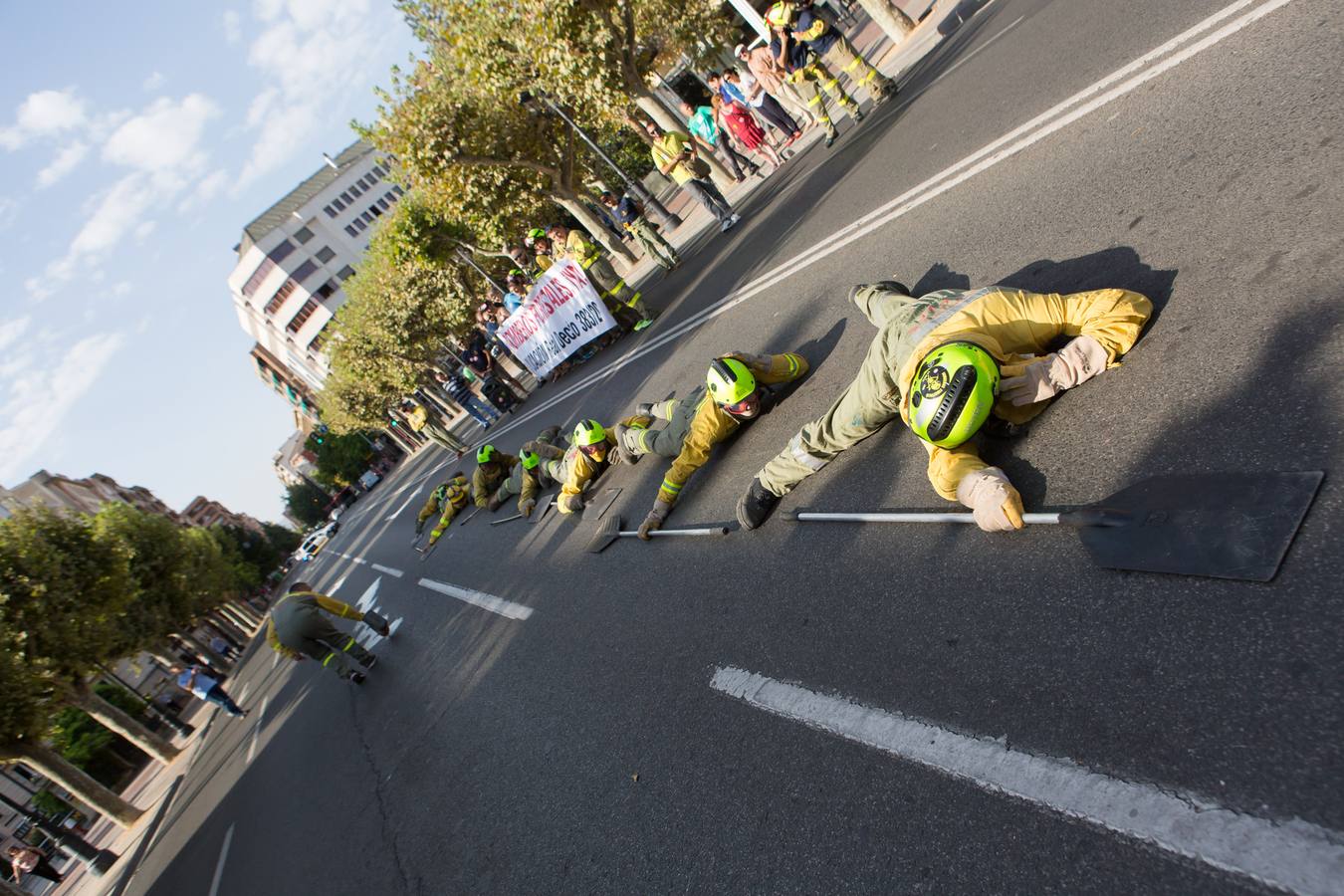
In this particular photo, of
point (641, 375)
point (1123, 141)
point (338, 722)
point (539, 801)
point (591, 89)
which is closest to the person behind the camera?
point (539, 801)

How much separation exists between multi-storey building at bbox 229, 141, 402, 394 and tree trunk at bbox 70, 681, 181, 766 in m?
47.9

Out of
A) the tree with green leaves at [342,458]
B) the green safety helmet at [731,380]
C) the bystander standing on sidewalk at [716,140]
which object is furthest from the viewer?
the tree with green leaves at [342,458]

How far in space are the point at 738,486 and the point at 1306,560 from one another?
12.0 ft

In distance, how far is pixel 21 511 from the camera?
13602 millimetres

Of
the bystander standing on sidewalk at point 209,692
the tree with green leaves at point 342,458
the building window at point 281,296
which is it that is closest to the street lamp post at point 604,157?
the bystander standing on sidewalk at point 209,692

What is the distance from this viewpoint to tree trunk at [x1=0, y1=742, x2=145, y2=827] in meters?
11.8

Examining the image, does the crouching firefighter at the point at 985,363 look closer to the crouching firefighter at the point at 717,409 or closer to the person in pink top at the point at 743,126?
the crouching firefighter at the point at 717,409

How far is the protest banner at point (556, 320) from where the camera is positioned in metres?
12.7

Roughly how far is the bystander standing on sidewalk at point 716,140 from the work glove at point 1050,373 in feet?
44.1

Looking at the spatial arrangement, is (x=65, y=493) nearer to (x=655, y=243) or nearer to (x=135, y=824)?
(x=135, y=824)

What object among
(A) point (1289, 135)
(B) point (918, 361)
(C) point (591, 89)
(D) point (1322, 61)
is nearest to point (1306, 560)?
(B) point (918, 361)

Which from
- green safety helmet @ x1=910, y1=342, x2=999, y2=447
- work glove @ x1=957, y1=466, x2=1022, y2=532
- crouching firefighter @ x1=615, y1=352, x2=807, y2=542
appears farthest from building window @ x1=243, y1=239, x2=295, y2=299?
work glove @ x1=957, y1=466, x2=1022, y2=532

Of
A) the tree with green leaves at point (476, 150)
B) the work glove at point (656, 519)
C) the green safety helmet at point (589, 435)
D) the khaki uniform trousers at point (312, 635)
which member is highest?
the tree with green leaves at point (476, 150)

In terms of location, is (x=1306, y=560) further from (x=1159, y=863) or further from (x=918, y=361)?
(x=918, y=361)
